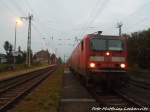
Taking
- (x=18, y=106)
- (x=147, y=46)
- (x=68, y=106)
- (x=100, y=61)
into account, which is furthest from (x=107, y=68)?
(x=147, y=46)

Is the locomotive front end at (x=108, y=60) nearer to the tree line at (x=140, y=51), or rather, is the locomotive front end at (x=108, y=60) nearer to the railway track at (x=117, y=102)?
the railway track at (x=117, y=102)

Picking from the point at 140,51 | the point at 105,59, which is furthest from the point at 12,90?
the point at 140,51

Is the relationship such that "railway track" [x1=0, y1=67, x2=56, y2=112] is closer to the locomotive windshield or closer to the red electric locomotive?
the red electric locomotive

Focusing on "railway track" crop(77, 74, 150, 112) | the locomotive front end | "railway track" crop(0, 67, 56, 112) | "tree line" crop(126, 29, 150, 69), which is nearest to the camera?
"railway track" crop(77, 74, 150, 112)

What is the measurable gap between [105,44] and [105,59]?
0.88m

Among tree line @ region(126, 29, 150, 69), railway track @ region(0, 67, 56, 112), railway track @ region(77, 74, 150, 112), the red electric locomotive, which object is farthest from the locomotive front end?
tree line @ region(126, 29, 150, 69)

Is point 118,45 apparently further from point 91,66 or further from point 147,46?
point 147,46

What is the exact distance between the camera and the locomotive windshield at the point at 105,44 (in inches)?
683

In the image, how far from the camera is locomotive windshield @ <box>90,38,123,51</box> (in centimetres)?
1736

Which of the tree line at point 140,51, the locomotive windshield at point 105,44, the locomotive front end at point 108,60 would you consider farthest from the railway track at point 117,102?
the tree line at point 140,51

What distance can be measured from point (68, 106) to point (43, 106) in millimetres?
992

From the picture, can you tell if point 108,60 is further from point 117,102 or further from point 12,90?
point 12,90

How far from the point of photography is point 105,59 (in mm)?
17109

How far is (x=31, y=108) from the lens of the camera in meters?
11.7
